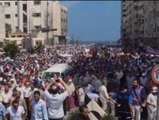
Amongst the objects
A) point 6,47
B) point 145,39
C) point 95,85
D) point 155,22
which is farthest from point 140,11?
point 95,85

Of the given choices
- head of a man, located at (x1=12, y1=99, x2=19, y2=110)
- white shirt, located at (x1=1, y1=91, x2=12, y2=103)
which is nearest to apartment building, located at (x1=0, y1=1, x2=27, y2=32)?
white shirt, located at (x1=1, y1=91, x2=12, y2=103)

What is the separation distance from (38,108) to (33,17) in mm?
116531

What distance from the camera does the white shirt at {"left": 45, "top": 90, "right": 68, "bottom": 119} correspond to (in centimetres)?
1295

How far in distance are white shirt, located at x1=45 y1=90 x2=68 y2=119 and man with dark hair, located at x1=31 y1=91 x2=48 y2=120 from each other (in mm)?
786

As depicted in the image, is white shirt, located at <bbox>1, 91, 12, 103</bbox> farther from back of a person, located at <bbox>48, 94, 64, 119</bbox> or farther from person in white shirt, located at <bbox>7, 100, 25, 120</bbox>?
person in white shirt, located at <bbox>7, 100, 25, 120</bbox>

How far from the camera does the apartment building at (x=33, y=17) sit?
401ft

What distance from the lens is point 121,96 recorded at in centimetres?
1636

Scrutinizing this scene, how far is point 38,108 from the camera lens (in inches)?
479

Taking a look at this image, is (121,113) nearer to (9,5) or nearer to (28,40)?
(28,40)

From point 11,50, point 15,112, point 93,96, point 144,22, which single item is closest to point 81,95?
point 93,96

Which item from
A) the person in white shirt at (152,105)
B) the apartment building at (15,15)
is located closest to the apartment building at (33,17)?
the apartment building at (15,15)

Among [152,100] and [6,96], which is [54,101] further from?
[152,100]

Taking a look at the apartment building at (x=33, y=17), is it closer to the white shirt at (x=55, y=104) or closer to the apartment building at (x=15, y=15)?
the apartment building at (x=15, y=15)

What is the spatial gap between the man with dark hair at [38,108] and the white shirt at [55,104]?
0.79 metres
